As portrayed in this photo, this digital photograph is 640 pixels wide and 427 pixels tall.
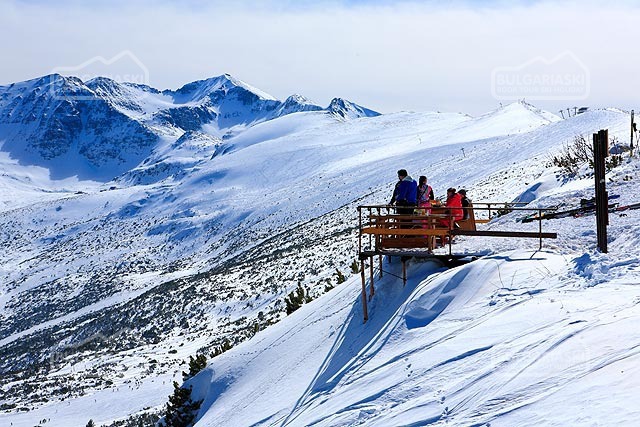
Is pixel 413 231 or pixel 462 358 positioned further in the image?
pixel 413 231

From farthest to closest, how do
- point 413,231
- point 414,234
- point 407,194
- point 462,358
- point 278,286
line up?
1. point 278,286
2. point 407,194
3. point 414,234
4. point 413,231
5. point 462,358

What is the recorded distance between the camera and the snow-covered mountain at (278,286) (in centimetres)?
1212

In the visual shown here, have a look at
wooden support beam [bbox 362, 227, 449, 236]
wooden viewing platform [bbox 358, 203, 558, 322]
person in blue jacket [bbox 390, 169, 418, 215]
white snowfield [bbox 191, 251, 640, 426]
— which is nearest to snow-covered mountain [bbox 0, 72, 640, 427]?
white snowfield [bbox 191, 251, 640, 426]

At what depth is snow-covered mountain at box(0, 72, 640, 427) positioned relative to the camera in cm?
1212

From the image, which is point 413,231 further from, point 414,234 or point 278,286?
point 278,286

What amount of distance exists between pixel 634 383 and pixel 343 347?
24.5 feet

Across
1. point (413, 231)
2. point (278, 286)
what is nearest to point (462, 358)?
point (413, 231)

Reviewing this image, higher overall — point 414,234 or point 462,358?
point 414,234

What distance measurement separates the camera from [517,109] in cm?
9531

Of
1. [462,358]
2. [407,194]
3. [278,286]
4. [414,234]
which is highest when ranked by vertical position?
[407,194]

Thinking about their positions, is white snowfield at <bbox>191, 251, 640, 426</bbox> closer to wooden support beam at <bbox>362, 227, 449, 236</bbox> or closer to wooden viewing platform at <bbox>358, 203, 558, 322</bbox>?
wooden viewing platform at <bbox>358, 203, 558, 322</bbox>

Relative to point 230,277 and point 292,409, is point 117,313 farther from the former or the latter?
point 292,409

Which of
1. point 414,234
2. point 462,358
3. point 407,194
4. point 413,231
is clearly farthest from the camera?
point 407,194

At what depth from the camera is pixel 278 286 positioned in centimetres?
3359
